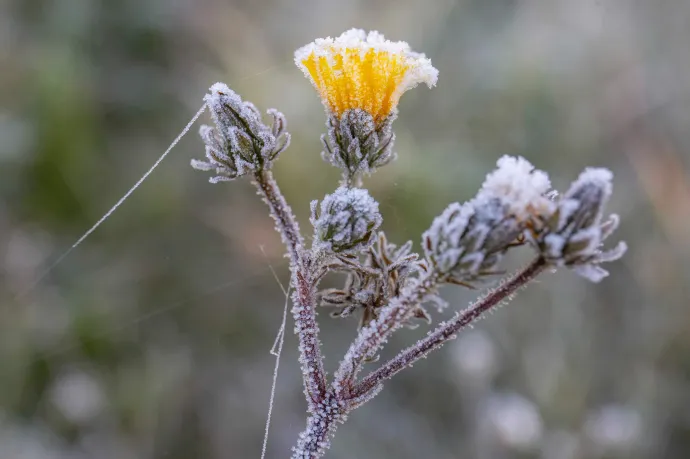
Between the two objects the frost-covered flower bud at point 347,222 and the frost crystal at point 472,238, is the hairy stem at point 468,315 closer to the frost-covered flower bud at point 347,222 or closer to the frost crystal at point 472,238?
the frost crystal at point 472,238

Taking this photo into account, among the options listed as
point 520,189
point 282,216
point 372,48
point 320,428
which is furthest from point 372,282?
point 372,48

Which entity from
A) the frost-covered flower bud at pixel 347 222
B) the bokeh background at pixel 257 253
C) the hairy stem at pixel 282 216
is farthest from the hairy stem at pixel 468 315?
the bokeh background at pixel 257 253

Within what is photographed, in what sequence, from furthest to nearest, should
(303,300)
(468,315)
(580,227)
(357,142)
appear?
(357,142), (303,300), (468,315), (580,227)

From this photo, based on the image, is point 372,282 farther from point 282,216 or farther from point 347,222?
point 282,216

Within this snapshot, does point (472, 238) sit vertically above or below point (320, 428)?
above

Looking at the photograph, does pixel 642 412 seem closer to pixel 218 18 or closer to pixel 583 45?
pixel 583 45

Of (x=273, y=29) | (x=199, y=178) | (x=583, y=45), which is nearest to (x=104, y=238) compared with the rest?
(x=199, y=178)
